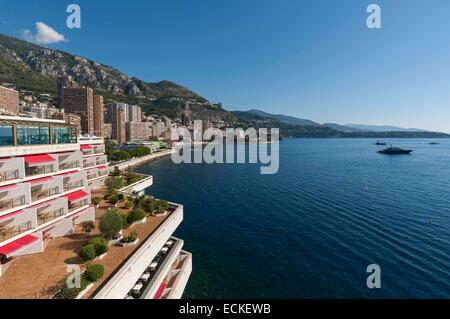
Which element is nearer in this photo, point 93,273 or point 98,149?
point 93,273

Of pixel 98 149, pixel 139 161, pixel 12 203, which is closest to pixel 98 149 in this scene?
pixel 98 149

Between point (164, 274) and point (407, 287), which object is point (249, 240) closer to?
point (164, 274)

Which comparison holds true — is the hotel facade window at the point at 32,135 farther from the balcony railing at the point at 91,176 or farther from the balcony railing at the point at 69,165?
the balcony railing at the point at 91,176

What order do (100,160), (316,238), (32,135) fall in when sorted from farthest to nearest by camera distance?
(100,160) → (316,238) → (32,135)

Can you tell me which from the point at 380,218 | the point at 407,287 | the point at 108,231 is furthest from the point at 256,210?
the point at 108,231

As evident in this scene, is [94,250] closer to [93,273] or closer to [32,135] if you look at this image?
[93,273]

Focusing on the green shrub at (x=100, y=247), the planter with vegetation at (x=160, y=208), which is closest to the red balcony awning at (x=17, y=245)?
the green shrub at (x=100, y=247)

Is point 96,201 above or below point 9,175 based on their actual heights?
below

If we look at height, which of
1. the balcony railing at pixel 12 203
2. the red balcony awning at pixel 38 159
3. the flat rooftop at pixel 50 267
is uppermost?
the red balcony awning at pixel 38 159
